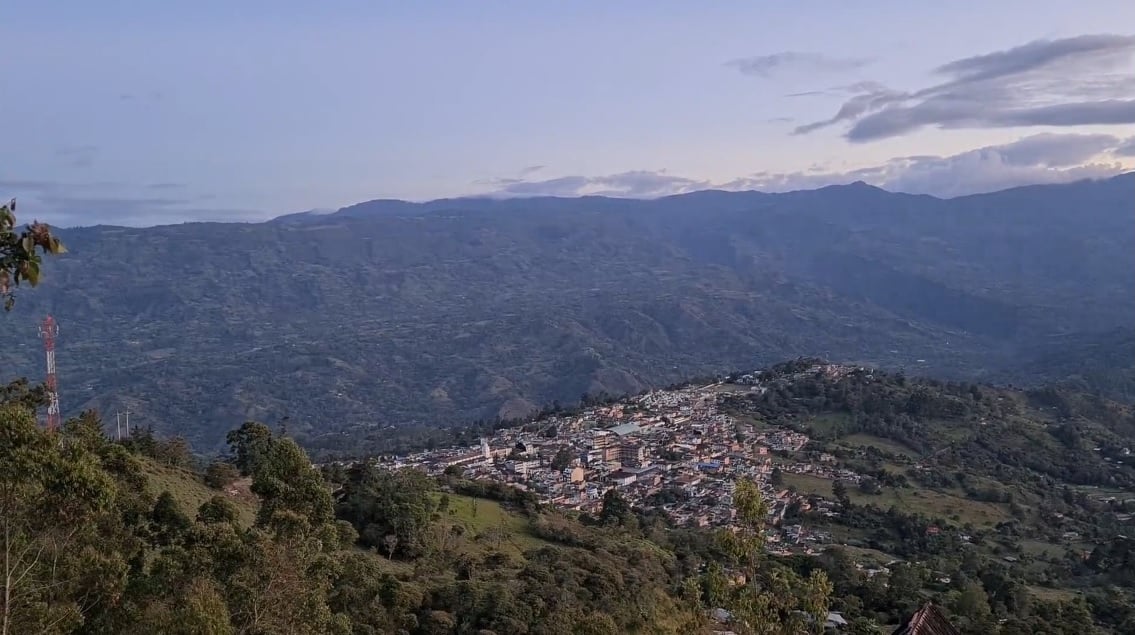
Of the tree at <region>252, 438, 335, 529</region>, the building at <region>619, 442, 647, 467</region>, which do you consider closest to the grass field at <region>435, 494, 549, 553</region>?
the tree at <region>252, 438, 335, 529</region>

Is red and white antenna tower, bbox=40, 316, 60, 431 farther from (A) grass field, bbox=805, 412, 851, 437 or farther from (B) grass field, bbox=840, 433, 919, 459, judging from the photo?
(B) grass field, bbox=840, 433, 919, 459

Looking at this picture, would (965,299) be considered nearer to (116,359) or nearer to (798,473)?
(798,473)

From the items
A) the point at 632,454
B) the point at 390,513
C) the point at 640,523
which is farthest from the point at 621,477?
the point at 390,513

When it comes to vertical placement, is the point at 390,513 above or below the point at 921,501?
above

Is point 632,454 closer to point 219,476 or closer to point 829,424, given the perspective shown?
point 829,424

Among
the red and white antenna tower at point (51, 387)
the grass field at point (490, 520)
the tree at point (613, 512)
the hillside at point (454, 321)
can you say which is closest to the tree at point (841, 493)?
the tree at point (613, 512)

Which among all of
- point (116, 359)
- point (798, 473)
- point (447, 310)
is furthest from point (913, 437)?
point (447, 310)
